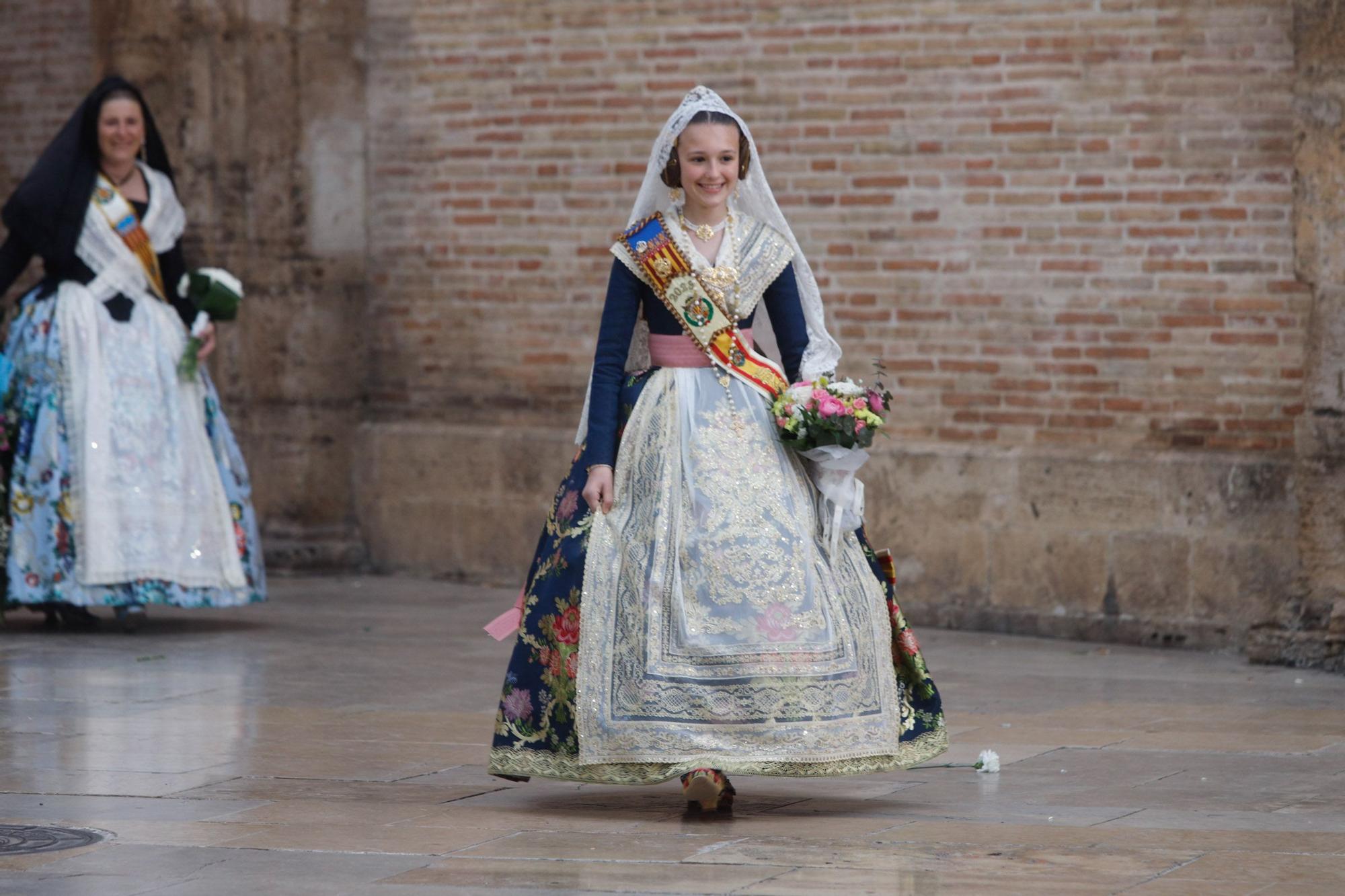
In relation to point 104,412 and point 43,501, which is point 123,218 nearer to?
point 104,412

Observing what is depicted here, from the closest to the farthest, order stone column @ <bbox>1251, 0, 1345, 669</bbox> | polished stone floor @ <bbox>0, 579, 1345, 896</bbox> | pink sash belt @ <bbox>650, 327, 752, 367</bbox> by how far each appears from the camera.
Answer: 1. polished stone floor @ <bbox>0, 579, 1345, 896</bbox>
2. pink sash belt @ <bbox>650, 327, 752, 367</bbox>
3. stone column @ <bbox>1251, 0, 1345, 669</bbox>

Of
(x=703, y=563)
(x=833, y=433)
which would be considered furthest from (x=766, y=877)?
(x=833, y=433)

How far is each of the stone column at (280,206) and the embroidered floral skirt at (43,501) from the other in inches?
92.1

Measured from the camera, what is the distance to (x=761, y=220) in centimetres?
605

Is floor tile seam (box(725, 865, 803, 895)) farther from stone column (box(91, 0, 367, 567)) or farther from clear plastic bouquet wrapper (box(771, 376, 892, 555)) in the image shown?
stone column (box(91, 0, 367, 567))

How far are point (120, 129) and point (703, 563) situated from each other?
484 centimetres

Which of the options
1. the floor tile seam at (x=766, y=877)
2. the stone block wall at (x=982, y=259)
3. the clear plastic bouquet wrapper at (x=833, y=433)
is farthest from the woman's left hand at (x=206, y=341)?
the floor tile seam at (x=766, y=877)

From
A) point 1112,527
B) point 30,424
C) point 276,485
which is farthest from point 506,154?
point 1112,527

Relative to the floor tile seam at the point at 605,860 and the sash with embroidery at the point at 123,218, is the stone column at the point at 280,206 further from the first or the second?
the floor tile seam at the point at 605,860

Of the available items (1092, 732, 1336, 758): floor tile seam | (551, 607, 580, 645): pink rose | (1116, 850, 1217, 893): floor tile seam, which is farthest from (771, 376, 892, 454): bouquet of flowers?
(1092, 732, 1336, 758): floor tile seam

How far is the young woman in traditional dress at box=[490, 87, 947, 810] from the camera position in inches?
216

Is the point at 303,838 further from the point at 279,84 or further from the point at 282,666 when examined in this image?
the point at 279,84

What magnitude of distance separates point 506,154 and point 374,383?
1558mm

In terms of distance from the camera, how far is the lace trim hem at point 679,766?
17.8ft
